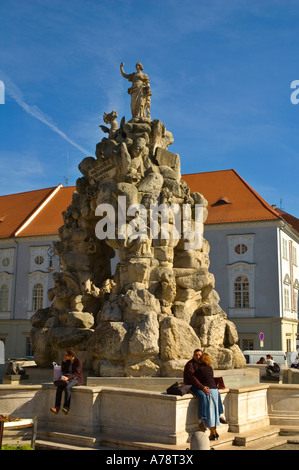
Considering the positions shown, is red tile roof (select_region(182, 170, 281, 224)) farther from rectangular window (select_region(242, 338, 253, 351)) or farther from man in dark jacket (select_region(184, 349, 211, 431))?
man in dark jacket (select_region(184, 349, 211, 431))

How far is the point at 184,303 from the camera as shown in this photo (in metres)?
9.64

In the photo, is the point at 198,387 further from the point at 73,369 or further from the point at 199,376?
the point at 73,369

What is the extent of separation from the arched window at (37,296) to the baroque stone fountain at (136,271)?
23.5 metres

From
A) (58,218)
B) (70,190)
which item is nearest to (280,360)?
(58,218)

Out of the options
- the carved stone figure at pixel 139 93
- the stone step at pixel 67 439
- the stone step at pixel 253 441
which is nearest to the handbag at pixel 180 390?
the stone step at pixel 253 441

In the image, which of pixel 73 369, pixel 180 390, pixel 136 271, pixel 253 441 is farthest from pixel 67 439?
pixel 136 271

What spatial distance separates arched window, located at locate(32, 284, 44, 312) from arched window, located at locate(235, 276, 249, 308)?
1179cm

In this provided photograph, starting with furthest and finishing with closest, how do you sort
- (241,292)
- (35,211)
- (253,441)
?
(35,211), (241,292), (253,441)

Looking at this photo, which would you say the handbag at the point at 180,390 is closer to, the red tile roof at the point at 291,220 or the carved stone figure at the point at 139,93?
the carved stone figure at the point at 139,93

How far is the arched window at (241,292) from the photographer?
30422mm

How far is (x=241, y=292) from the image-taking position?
30.7m

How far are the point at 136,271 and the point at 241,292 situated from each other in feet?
72.4

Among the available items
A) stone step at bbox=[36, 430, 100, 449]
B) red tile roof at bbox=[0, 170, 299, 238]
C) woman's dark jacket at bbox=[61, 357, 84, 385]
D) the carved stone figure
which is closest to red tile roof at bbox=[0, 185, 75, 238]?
red tile roof at bbox=[0, 170, 299, 238]
